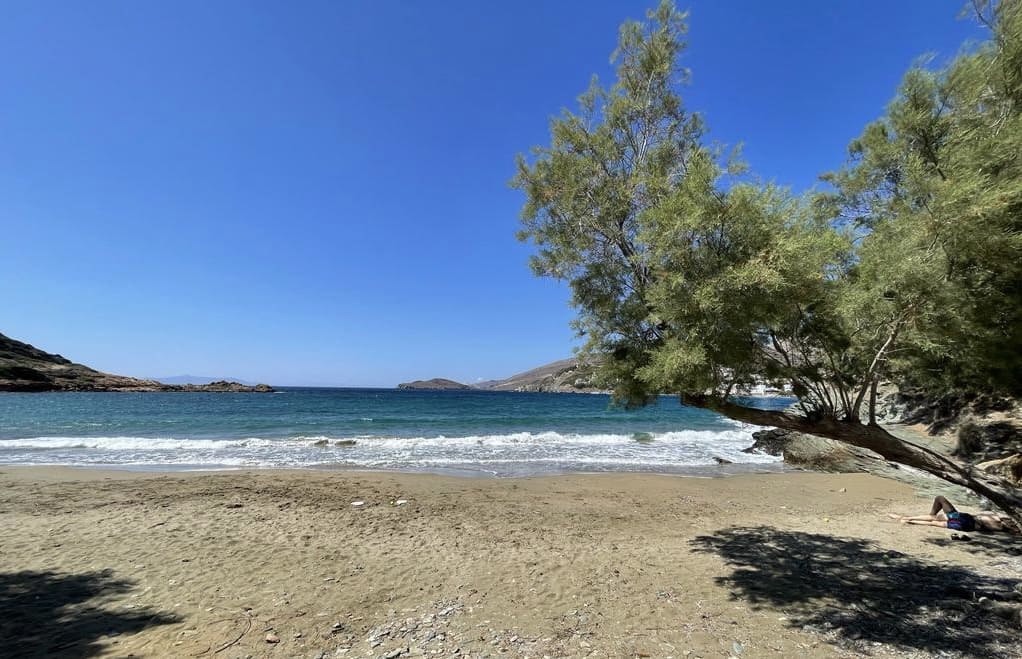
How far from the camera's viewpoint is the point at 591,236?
5289mm

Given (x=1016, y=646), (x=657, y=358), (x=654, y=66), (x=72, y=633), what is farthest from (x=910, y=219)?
(x=72, y=633)

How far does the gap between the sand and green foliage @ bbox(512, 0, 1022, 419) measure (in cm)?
240

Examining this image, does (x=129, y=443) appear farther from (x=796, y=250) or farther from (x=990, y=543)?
(x=990, y=543)

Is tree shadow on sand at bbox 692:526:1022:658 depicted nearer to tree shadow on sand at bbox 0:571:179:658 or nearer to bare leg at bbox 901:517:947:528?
bare leg at bbox 901:517:947:528

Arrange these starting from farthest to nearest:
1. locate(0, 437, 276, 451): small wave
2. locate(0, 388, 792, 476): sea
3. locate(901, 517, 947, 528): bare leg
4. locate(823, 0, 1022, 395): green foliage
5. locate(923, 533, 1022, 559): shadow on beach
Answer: locate(0, 437, 276, 451): small wave
locate(0, 388, 792, 476): sea
locate(901, 517, 947, 528): bare leg
locate(923, 533, 1022, 559): shadow on beach
locate(823, 0, 1022, 395): green foliage

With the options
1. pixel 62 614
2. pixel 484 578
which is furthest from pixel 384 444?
pixel 62 614

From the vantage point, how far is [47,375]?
7369 centimetres

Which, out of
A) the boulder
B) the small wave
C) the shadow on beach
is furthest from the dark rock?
the small wave

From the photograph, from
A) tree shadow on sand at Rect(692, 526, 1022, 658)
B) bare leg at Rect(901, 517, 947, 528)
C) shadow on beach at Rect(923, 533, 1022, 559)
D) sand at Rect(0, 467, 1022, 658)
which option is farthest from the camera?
bare leg at Rect(901, 517, 947, 528)

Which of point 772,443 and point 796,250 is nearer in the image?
point 796,250

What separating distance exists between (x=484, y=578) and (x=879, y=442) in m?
4.93

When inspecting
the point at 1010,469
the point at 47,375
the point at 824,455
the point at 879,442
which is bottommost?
the point at 824,455

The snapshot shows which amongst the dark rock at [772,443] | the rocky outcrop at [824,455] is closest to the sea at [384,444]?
the dark rock at [772,443]

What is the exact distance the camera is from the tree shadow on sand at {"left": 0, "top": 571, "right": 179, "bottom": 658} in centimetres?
430
